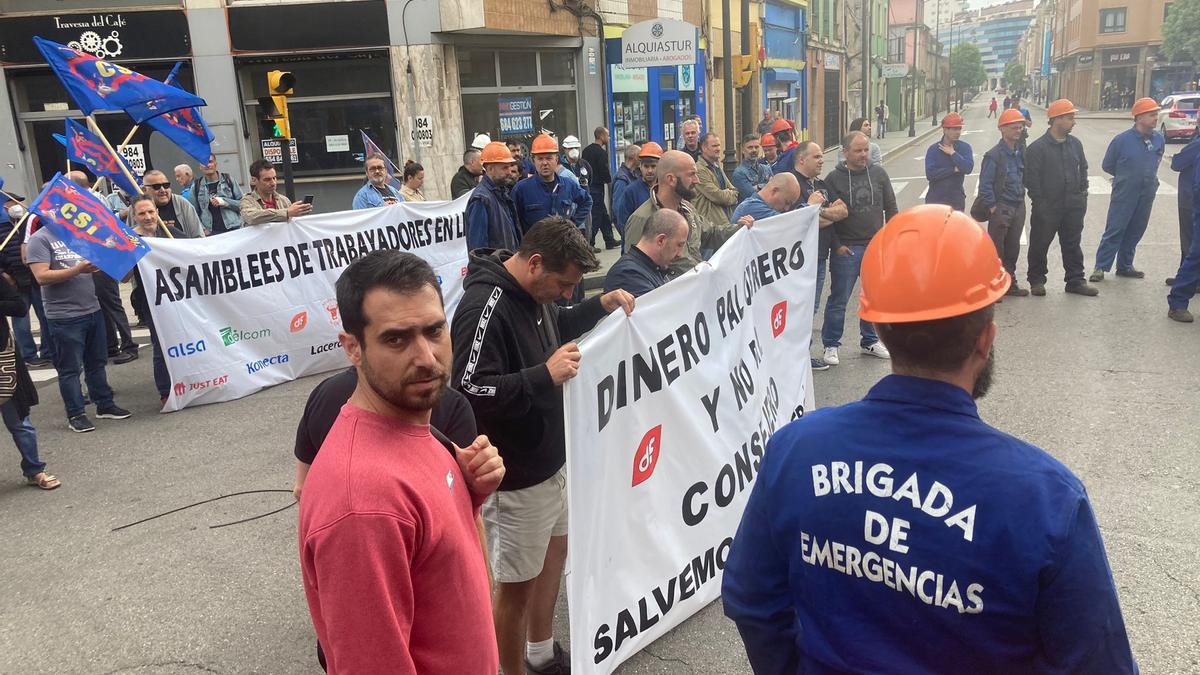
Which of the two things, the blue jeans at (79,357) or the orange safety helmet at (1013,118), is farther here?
the orange safety helmet at (1013,118)

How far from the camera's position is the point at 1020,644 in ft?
4.90

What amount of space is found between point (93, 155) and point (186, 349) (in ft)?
7.85

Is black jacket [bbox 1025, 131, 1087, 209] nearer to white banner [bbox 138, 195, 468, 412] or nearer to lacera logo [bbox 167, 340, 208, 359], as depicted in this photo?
white banner [bbox 138, 195, 468, 412]

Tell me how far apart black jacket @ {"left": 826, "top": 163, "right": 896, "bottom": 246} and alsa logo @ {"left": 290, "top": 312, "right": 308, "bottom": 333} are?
16.5 feet

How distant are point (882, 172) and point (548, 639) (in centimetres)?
557

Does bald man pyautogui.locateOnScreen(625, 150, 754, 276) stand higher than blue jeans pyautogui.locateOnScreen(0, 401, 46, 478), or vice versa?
bald man pyautogui.locateOnScreen(625, 150, 754, 276)

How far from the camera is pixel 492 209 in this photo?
24.8ft

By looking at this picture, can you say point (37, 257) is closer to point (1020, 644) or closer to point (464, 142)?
point (1020, 644)

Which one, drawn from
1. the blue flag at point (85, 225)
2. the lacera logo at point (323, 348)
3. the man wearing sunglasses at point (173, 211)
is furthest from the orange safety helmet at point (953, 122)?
the blue flag at point (85, 225)

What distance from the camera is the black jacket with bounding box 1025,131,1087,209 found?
953 centimetres

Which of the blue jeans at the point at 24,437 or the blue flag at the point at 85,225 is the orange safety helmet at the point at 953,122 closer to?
the blue flag at the point at 85,225

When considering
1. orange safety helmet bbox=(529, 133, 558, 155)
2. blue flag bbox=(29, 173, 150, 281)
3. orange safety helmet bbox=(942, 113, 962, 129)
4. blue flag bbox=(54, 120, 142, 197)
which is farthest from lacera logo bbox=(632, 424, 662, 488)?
orange safety helmet bbox=(942, 113, 962, 129)

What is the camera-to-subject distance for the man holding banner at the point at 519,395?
3104 mm

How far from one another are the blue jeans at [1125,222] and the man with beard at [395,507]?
33.3 ft
